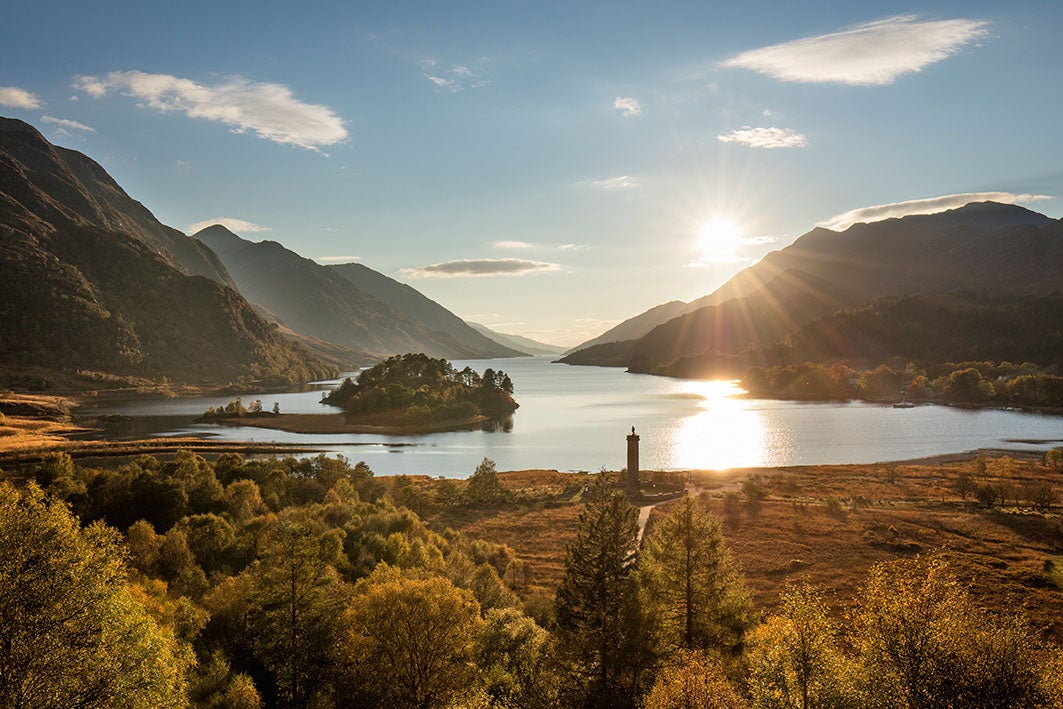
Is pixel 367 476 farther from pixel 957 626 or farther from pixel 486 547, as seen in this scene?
pixel 957 626

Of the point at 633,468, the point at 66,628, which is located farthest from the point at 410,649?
the point at 633,468

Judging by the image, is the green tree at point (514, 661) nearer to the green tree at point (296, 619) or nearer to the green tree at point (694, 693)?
the green tree at point (694, 693)

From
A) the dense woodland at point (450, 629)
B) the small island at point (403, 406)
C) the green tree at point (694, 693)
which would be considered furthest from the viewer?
the small island at point (403, 406)

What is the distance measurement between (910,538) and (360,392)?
150m

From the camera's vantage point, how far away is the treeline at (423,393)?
16075 centimetres

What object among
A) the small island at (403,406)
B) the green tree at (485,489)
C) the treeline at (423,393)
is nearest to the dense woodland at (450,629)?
the green tree at (485,489)

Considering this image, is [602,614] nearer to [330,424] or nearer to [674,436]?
[674,436]

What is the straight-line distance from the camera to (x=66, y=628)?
18.8 m

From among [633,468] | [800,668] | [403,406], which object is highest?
[403,406]

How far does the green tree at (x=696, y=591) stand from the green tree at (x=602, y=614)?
1.51m

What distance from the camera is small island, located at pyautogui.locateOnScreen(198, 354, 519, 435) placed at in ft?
498

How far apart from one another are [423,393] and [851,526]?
124m

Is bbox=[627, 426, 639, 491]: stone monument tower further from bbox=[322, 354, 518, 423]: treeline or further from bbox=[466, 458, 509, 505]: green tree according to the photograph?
bbox=[322, 354, 518, 423]: treeline

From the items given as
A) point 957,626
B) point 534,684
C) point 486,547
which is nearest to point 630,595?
point 534,684
